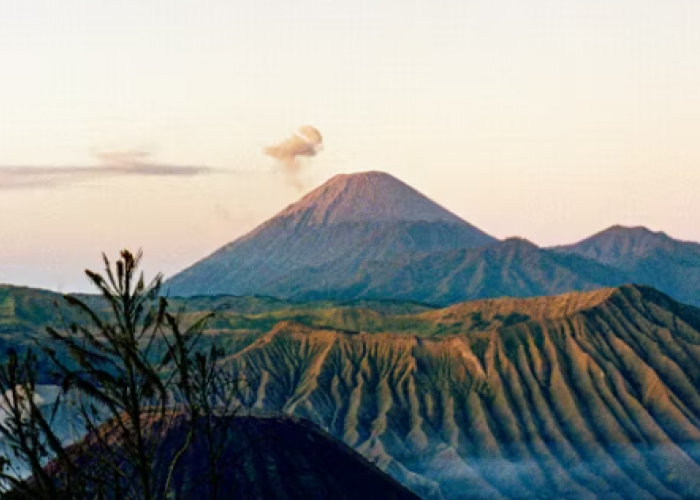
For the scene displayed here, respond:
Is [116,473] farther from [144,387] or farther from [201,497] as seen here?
[201,497]

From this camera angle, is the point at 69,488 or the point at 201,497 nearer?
the point at 69,488

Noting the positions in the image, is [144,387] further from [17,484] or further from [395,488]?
[395,488]

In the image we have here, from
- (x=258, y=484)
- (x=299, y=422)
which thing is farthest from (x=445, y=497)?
(x=258, y=484)

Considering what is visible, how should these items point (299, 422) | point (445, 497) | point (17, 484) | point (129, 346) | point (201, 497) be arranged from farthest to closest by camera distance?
1. point (445, 497)
2. point (299, 422)
3. point (201, 497)
4. point (129, 346)
5. point (17, 484)

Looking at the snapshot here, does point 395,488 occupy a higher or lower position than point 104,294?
lower

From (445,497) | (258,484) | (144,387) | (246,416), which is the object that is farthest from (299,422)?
(144,387)

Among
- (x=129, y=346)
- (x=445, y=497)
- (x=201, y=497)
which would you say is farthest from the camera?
(x=445, y=497)
